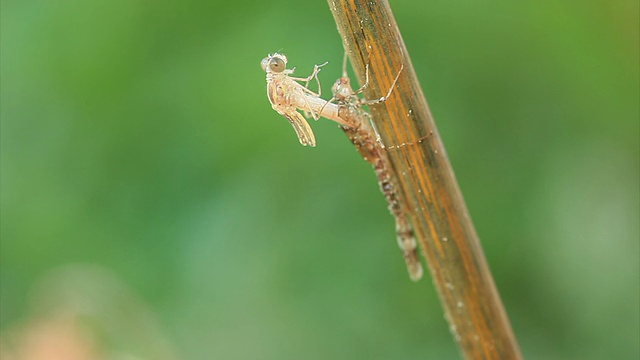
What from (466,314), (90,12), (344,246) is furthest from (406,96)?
(90,12)

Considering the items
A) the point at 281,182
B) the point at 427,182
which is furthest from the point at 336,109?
the point at 281,182

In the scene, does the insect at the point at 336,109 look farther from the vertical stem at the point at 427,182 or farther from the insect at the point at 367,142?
the vertical stem at the point at 427,182

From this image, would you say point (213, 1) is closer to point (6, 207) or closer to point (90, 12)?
point (90, 12)

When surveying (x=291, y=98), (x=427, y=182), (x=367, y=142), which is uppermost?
(x=291, y=98)

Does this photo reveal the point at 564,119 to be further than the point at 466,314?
Yes

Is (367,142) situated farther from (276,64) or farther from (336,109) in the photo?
(276,64)

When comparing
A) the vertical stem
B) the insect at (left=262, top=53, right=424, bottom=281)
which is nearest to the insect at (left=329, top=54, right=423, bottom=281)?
the insect at (left=262, top=53, right=424, bottom=281)
